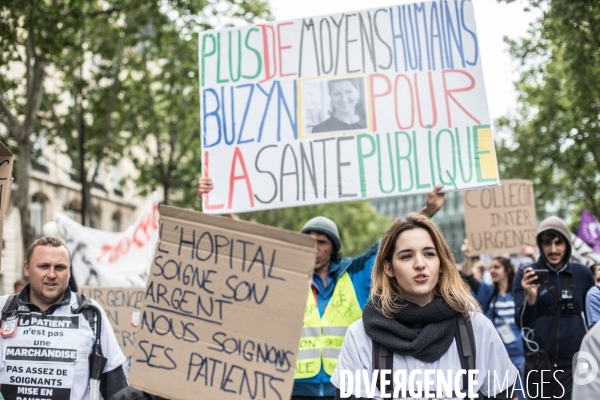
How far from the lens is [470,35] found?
5.52 metres

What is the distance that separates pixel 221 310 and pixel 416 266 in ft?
2.61

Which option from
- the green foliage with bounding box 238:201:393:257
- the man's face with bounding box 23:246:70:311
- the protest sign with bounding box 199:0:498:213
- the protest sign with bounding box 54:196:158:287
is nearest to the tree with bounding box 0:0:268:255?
the protest sign with bounding box 54:196:158:287

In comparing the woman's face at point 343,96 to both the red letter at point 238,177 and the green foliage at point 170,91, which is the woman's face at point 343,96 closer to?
the red letter at point 238,177

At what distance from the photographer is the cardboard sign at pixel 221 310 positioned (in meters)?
3.01

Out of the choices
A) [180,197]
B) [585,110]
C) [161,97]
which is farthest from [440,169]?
[180,197]

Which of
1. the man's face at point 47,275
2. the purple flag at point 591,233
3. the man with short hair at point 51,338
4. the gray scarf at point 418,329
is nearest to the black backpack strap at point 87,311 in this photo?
the man with short hair at point 51,338

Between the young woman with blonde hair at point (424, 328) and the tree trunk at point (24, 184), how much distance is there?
10.1 metres

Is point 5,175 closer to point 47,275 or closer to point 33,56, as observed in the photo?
point 47,275

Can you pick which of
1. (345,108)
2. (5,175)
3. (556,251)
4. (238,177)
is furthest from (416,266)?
(556,251)

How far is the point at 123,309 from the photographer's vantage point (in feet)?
24.1

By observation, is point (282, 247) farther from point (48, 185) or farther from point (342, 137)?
point (48, 185)

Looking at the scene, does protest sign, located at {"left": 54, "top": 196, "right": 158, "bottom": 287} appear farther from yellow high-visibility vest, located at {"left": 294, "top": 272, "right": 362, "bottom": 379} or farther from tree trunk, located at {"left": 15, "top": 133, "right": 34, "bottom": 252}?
yellow high-visibility vest, located at {"left": 294, "top": 272, "right": 362, "bottom": 379}

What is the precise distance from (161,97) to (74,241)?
413 inches

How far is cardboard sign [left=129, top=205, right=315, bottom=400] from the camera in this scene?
118 inches
